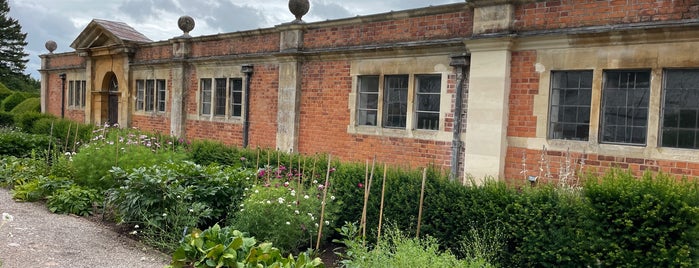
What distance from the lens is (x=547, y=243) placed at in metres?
5.34

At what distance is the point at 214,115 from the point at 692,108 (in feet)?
39.6

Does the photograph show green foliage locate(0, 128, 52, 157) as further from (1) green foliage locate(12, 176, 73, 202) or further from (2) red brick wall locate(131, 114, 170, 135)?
(1) green foliage locate(12, 176, 73, 202)

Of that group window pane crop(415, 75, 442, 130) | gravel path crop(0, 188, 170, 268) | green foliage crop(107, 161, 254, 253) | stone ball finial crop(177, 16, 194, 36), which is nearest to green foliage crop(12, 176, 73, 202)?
gravel path crop(0, 188, 170, 268)

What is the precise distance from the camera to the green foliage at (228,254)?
5.06m

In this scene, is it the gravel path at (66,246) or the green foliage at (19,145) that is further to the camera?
the green foliage at (19,145)

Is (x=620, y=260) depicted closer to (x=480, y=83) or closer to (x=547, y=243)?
(x=547, y=243)

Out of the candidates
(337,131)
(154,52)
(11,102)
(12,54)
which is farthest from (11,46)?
(337,131)

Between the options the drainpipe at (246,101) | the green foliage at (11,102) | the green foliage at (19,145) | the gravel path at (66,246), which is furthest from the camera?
the green foliage at (11,102)

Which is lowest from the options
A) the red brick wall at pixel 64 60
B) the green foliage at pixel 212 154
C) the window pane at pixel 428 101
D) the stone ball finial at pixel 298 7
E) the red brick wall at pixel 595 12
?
the green foliage at pixel 212 154

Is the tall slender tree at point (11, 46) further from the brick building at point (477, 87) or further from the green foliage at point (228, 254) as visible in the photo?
the green foliage at point (228, 254)

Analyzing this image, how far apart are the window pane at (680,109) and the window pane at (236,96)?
1041 centimetres

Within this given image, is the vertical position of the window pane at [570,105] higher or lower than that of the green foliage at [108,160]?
higher

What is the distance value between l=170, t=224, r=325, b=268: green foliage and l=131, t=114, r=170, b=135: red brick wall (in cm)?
1232

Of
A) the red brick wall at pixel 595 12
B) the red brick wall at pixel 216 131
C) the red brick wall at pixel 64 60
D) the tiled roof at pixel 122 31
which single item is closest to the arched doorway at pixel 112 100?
the tiled roof at pixel 122 31
